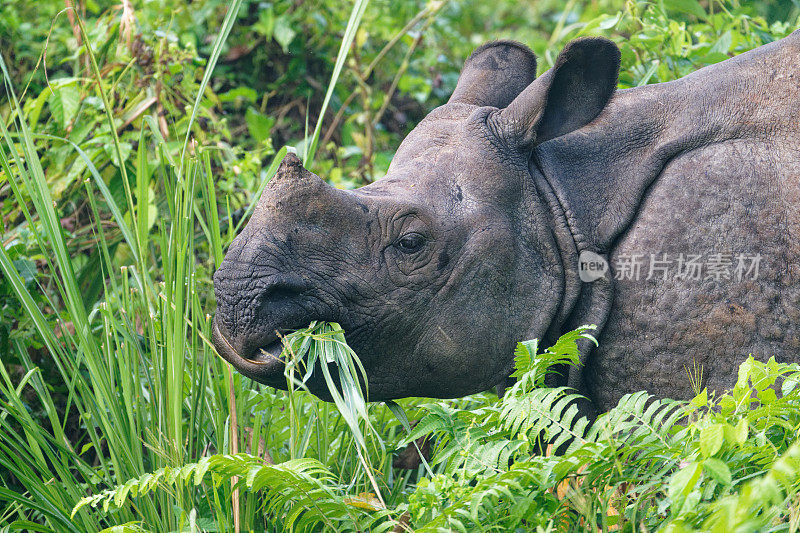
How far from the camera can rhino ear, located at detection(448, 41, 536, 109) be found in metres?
3.31

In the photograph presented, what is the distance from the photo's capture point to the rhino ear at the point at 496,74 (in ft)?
10.9

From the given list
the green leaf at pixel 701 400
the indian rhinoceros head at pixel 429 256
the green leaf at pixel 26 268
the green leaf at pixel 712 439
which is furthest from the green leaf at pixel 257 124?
the green leaf at pixel 712 439

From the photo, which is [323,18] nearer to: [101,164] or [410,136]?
[101,164]

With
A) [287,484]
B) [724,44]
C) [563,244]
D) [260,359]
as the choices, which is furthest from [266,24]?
[287,484]

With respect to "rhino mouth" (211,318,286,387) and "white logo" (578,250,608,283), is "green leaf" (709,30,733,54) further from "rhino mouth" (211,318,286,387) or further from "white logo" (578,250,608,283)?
"rhino mouth" (211,318,286,387)

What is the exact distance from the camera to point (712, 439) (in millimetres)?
1840

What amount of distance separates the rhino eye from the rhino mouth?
1.44ft

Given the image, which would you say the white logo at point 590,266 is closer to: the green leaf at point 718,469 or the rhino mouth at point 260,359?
the rhino mouth at point 260,359

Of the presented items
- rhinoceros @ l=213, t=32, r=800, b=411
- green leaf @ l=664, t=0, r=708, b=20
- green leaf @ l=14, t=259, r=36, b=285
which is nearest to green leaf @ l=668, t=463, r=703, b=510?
rhinoceros @ l=213, t=32, r=800, b=411

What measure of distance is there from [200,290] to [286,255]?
1.69 meters

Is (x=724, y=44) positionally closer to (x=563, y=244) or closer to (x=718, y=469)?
(x=563, y=244)

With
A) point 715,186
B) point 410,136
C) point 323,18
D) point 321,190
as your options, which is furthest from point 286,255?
point 323,18

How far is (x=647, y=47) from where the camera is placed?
4227 mm

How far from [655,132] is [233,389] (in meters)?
1.48
